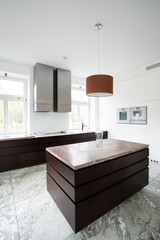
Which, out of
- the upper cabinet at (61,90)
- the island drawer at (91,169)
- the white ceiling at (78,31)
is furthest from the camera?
the upper cabinet at (61,90)

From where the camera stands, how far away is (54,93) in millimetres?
3775

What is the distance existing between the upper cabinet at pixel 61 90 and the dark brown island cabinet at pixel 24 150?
0.95 meters

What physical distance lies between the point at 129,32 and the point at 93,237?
124 inches

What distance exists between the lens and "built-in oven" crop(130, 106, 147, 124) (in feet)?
11.4

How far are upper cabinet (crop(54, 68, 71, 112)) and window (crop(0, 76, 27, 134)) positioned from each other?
3.28 feet

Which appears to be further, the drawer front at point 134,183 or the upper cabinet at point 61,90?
the upper cabinet at point 61,90

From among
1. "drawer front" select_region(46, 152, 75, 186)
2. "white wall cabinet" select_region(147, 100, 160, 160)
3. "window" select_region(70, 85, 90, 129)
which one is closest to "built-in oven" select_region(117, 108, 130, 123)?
"white wall cabinet" select_region(147, 100, 160, 160)

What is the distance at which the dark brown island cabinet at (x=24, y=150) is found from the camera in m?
2.76

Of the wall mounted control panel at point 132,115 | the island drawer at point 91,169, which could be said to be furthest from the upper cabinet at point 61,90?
the island drawer at point 91,169

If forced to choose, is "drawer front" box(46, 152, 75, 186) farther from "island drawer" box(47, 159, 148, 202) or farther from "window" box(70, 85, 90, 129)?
"window" box(70, 85, 90, 129)

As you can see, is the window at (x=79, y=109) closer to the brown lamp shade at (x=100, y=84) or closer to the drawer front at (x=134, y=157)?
the brown lamp shade at (x=100, y=84)

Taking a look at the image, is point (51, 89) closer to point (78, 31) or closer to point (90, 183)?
point (78, 31)

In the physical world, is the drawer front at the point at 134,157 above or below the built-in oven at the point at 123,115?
below

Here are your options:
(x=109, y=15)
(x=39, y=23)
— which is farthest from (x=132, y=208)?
(x=39, y=23)
